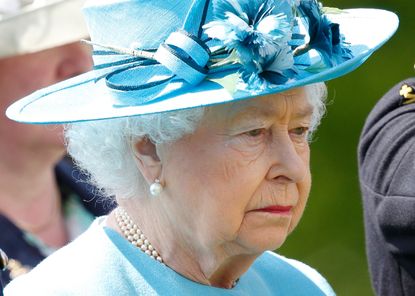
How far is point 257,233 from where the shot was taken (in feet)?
Answer: 9.93

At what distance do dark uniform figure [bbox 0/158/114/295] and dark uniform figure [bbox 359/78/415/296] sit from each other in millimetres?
945

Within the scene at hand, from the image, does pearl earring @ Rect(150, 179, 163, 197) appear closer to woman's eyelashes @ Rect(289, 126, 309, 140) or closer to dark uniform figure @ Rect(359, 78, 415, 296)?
woman's eyelashes @ Rect(289, 126, 309, 140)

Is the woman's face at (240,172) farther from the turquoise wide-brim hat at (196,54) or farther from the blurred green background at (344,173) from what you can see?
the blurred green background at (344,173)

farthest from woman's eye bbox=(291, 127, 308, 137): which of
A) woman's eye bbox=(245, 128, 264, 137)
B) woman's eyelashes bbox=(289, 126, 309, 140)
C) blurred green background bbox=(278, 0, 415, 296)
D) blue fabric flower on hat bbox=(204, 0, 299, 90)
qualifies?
blurred green background bbox=(278, 0, 415, 296)

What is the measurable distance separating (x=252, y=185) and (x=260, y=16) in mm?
425

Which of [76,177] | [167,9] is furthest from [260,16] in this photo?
[76,177]

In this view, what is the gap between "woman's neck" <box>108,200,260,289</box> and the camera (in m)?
3.13

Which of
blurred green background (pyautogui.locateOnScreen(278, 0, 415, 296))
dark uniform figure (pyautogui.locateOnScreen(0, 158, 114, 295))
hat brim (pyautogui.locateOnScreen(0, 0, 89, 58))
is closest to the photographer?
dark uniform figure (pyautogui.locateOnScreen(0, 158, 114, 295))

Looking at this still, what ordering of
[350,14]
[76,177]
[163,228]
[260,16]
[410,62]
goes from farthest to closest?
[410,62], [76,177], [350,14], [163,228], [260,16]

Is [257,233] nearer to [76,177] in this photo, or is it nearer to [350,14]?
[350,14]

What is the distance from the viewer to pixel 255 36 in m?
2.90

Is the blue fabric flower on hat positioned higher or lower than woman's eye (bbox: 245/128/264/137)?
higher

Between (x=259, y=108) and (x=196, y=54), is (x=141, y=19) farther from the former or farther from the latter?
(x=259, y=108)

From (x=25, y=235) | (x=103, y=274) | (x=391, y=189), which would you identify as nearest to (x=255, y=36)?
(x=103, y=274)
